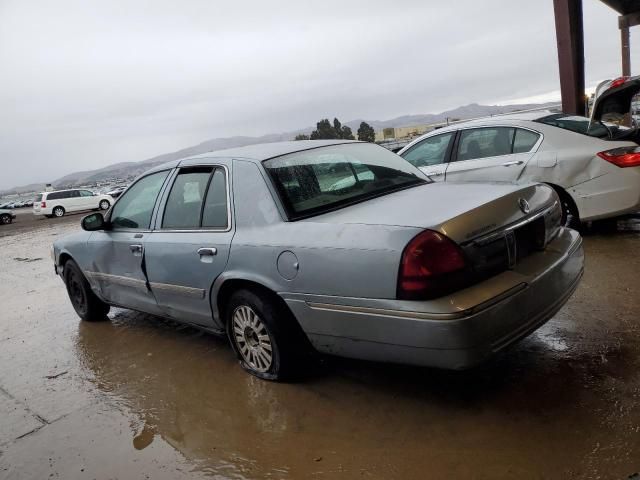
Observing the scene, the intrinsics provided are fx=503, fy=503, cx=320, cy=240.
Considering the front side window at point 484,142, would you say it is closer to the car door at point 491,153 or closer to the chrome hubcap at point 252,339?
the car door at point 491,153

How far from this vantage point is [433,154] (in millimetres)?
6320

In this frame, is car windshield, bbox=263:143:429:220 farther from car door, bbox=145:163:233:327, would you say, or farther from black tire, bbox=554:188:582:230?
black tire, bbox=554:188:582:230

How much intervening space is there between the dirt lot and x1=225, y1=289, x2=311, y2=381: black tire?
5.0 inches

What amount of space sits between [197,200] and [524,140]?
3.79 metres

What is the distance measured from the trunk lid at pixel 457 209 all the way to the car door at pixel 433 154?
3.07m

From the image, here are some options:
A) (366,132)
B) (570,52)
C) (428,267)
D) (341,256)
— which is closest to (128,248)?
(341,256)

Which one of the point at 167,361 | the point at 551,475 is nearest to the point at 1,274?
the point at 167,361

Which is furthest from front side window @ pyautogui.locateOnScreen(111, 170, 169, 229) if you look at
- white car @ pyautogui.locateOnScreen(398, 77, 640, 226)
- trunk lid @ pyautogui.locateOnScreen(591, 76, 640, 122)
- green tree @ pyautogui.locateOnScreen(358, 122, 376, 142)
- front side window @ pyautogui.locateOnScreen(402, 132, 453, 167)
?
green tree @ pyautogui.locateOnScreen(358, 122, 376, 142)

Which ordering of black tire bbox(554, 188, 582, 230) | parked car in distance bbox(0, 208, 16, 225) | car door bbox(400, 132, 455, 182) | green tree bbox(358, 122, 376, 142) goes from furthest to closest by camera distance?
1. parked car in distance bbox(0, 208, 16, 225)
2. green tree bbox(358, 122, 376, 142)
3. car door bbox(400, 132, 455, 182)
4. black tire bbox(554, 188, 582, 230)

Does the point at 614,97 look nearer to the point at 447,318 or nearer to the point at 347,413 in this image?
the point at 447,318

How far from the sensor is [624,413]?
238 cm

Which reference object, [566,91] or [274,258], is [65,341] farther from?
[566,91]

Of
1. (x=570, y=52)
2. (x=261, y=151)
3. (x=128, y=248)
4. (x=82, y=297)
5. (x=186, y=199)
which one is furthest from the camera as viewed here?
(x=570, y=52)

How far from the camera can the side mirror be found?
172 inches
